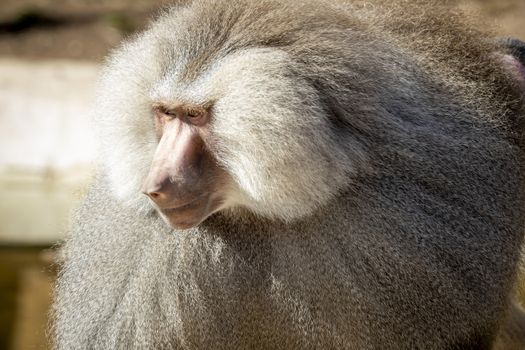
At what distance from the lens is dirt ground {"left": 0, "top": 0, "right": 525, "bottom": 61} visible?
7.82m

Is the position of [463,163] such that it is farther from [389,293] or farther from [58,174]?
[58,174]

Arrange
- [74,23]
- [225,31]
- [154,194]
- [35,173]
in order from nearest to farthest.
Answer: [154,194], [225,31], [35,173], [74,23]

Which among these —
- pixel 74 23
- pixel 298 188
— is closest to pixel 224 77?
pixel 298 188

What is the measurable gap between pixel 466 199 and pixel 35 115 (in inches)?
177

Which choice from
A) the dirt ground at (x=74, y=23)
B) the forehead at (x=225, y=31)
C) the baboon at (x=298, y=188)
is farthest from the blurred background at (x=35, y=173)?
the forehead at (x=225, y=31)

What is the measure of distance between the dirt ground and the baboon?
15.9 ft

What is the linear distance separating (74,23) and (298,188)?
624cm

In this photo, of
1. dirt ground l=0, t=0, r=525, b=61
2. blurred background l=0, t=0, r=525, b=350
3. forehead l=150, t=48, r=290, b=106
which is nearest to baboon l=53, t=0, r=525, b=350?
forehead l=150, t=48, r=290, b=106

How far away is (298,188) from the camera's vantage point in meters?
2.52

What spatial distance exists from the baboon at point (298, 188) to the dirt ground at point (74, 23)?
4.86m

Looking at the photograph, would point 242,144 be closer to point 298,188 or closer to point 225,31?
point 298,188

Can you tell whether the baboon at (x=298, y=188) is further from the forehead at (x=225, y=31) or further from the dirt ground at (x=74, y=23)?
the dirt ground at (x=74, y=23)

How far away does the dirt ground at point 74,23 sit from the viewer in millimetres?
7824

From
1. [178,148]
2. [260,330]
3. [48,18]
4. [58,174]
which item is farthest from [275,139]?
[48,18]
